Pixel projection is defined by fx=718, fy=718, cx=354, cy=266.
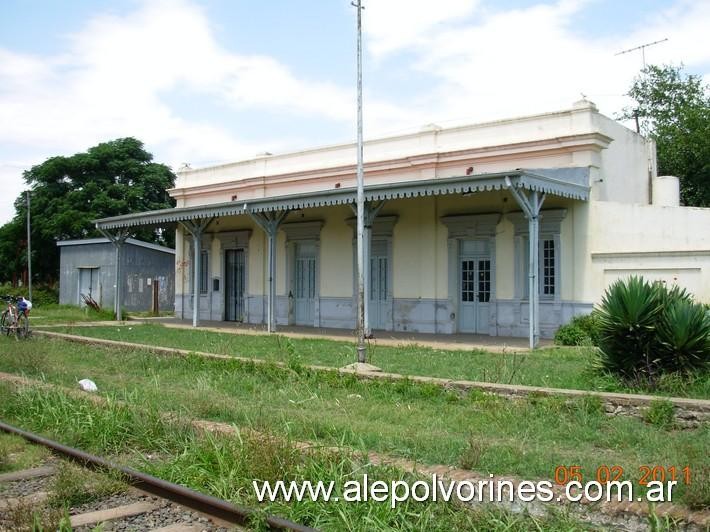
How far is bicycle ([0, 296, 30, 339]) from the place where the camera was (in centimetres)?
1588

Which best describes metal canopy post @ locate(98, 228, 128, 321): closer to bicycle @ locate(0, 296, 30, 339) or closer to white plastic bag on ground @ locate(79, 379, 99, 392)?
bicycle @ locate(0, 296, 30, 339)

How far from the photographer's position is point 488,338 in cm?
1655

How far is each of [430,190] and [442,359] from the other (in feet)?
13.5

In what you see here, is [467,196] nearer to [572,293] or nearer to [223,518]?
[572,293]

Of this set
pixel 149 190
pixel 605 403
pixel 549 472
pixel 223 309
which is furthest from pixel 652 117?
pixel 549 472

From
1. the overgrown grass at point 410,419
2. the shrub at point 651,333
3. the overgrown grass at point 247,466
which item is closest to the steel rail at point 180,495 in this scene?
the overgrown grass at point 247,466

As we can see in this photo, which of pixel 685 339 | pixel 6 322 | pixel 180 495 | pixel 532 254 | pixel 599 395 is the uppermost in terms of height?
pixel 532 254

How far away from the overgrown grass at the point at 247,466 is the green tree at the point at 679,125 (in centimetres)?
2534

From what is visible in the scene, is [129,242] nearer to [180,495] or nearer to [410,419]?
[410,419]

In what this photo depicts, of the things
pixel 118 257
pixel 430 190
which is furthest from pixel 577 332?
pixel 118 257

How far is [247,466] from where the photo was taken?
207 inches

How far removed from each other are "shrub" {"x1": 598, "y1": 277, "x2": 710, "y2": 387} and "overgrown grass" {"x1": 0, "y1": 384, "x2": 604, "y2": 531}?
464 centimetres

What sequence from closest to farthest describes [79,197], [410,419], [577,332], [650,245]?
[410,419] < [577,332] < [650,245] < [79,197]
